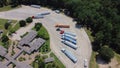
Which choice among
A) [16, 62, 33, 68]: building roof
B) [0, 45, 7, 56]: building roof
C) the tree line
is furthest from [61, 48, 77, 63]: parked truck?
[0, 45, 7, 56]: building roof

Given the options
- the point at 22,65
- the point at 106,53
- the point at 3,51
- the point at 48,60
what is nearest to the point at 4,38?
the point at 3,51

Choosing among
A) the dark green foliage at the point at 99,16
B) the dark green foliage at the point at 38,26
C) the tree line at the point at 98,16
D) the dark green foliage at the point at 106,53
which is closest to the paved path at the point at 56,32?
the dark green foliage at the point at 38,26

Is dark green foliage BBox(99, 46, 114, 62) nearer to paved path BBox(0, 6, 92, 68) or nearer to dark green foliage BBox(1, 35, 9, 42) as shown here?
paved path BBox(0, 6, 92, 68)

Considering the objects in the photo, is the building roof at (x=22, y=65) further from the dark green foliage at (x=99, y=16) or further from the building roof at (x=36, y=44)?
the dark green foliage at (x=99, y=16)

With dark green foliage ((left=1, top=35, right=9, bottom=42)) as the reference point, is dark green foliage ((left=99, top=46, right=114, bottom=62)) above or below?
below

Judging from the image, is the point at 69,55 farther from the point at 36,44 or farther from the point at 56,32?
the point at 56,32

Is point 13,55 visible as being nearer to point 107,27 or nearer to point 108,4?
point 107,27

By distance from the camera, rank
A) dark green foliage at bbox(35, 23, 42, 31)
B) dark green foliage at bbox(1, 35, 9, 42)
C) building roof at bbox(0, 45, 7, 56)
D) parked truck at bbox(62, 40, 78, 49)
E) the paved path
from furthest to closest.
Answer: dark green foliage at bbox(35, 23, 42, 31) < dark green foliage at bbox(1, 35, 9, 42) < parked truck at bbox(62, 40, 78, 49) < building roof at bbox(0, 45, 7, 56) < the paved path
